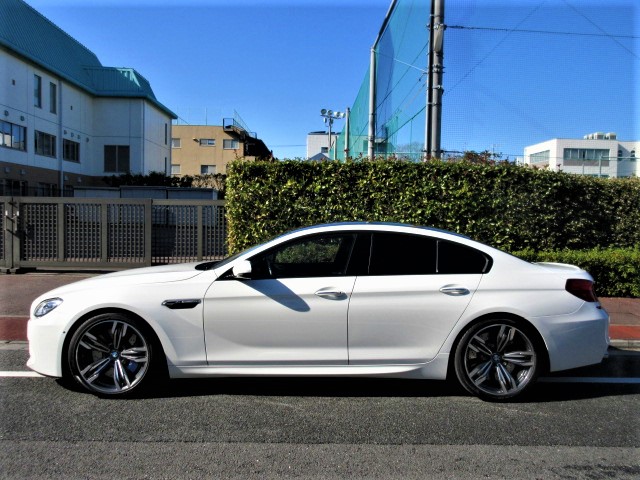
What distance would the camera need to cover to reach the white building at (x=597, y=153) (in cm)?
1542

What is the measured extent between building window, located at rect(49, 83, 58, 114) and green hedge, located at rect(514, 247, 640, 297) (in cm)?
3228

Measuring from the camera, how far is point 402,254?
15.3 ft

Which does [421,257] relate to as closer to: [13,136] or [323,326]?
[323,326]

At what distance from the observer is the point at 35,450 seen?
11.7 feet

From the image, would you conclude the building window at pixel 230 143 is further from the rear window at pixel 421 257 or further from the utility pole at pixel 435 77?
the rear window at pixel 421 257

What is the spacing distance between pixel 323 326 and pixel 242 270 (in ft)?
2.67

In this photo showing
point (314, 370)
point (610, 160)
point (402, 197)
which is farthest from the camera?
point (610, 160)

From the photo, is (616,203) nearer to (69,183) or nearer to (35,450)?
(35,450)

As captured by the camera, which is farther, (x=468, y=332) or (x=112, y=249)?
(x=112, y=249)

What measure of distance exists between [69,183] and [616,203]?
33407mm

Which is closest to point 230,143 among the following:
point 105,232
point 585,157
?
point 585,157

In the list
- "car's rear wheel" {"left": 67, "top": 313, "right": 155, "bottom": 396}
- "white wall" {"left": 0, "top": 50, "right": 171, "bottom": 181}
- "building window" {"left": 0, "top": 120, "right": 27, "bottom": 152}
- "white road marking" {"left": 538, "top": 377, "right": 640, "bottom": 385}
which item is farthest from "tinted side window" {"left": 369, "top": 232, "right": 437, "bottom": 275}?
"building window" {"left": 0, "top": 120, "right": 27, "bottom": 152}

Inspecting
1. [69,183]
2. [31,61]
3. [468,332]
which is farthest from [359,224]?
[69,183]

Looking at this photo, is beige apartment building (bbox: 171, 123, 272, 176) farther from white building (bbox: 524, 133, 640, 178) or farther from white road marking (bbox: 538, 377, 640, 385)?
white road marking (bbox: 538, 377, 640, 385)
